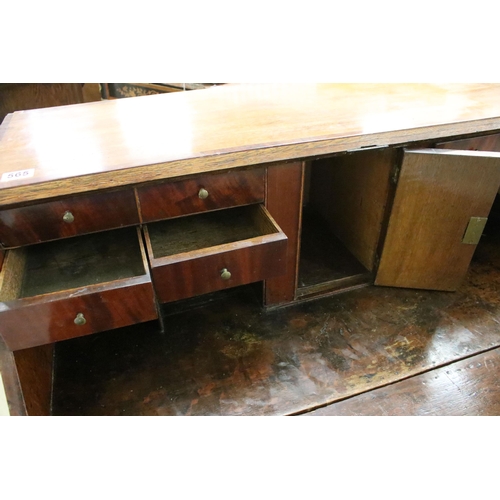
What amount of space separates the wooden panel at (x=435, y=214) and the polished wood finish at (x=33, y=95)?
4.85ft

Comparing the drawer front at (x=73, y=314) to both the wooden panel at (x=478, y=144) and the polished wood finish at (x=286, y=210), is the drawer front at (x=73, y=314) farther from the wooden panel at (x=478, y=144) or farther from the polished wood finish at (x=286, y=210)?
the wooden panel at (x=478, y=144)

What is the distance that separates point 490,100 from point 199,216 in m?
0.96

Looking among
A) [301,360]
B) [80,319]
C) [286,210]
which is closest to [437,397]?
[301,360]

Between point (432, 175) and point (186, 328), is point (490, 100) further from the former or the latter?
point (186, 328)

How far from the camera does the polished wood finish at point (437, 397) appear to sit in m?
0.99

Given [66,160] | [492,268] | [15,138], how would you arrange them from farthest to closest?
1. [492,268]
2. [15,138]
3. [66,160]

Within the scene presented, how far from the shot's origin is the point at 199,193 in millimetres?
923

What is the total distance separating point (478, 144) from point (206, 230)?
2.88ft

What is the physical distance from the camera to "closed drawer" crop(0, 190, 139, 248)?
0.82 meters

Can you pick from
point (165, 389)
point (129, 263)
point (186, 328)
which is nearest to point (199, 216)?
point (129, 263)

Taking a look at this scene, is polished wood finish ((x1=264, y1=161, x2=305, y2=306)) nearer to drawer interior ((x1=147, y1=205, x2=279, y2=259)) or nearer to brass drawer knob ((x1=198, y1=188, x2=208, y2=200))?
drawer interior ((x1=147, y1=205, x2=279, y2=259))

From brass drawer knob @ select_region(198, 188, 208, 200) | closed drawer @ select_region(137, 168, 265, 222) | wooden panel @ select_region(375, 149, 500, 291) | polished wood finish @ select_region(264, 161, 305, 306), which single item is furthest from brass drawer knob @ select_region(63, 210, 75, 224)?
wooden panel @ select_region(375, 149, 500, 291)

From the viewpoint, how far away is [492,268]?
4.84 ft

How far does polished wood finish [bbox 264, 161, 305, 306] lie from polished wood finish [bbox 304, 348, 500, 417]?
38 centimetres
